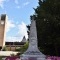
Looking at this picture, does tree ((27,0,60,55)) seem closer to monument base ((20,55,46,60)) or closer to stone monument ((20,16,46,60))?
stone monument ((20,16,46,60))

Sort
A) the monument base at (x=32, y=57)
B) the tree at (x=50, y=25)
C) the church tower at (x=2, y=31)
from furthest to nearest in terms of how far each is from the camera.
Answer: the church tower at (x=2, y=31) → the tree at (x=50, y=25) → the monument base at (x=32, y=57)

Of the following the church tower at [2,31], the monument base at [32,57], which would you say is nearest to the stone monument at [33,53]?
the monument base at [32,57]

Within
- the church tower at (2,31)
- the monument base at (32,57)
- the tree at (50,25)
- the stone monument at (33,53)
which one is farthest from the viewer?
the church tower at (2,31)

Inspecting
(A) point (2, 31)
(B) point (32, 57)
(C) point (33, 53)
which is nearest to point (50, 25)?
(C) point (33, 53)

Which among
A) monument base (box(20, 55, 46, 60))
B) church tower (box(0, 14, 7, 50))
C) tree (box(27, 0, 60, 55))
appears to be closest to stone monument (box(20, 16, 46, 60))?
monument base (box(20, 55, 46, 60))

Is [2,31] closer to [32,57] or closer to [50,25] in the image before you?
[50,25]

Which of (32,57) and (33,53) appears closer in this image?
(32,57)

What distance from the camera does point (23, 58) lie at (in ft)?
81.8

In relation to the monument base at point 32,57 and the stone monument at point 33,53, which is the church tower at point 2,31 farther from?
the monument base at point 32,57

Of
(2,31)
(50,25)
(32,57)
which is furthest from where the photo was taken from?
(2,31)

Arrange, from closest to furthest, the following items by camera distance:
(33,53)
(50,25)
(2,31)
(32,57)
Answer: (32,57), (33,53), (50,25), (2,31)

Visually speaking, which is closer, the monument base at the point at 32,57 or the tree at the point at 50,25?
the monument base at the point at 32,57

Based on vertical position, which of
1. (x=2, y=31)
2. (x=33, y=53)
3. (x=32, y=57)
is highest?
(x=2, y=31)

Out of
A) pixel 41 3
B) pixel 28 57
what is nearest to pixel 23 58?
pixel 28 57
